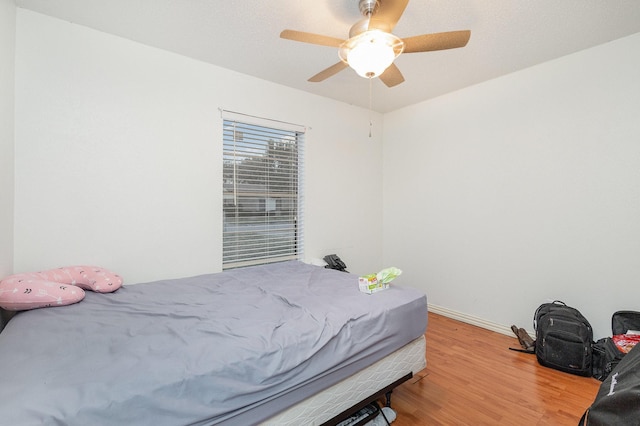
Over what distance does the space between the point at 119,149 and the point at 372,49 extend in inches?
79.7

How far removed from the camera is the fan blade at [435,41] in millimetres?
1570

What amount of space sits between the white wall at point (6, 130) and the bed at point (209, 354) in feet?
1.82

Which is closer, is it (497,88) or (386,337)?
(386,337)

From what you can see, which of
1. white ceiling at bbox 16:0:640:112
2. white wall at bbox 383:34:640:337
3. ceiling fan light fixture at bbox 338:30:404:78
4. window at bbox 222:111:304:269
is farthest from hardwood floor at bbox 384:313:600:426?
white ceiling at bbox 16:0:640:112

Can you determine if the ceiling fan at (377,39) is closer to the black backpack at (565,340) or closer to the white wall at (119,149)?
the white wall at (119,149)

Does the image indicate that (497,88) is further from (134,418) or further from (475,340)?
(134,418)

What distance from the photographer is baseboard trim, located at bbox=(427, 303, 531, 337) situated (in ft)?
9.67

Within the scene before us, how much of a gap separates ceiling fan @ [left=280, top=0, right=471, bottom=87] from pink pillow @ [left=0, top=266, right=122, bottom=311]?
1919mm

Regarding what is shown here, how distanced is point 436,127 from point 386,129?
2.54ft

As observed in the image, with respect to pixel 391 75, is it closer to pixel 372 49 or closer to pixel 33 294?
pixel 372 49

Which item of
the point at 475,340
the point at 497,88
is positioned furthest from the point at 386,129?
the point at 475,340

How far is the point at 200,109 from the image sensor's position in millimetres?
→ 2627

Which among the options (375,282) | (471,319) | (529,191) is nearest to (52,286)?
(375,282)

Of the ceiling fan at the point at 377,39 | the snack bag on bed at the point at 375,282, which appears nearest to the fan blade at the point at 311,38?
the ceiling fan at the point at 377,39
